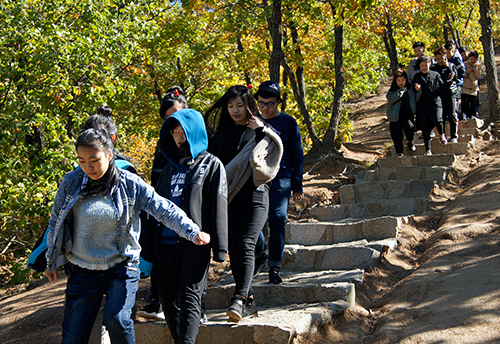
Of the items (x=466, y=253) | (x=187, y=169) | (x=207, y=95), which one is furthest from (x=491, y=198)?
(x=207, y=95)

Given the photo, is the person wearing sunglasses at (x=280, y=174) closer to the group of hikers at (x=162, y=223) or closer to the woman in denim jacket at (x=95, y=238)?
the group of hikers at (x=162, y=223)

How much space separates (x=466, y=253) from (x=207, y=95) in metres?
11.1

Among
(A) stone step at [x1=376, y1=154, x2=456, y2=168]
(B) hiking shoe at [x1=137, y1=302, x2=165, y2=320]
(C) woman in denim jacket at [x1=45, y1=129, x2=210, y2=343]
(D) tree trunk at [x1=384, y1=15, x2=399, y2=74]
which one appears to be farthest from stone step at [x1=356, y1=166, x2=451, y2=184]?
(D) tree trunk at [x1=384, y1=15, x2=399, y2=74]

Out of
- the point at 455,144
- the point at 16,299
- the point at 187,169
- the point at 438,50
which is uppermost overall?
the point at 438,50

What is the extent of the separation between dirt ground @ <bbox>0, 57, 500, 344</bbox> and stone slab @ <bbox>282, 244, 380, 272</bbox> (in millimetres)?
214

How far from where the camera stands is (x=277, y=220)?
178 inches

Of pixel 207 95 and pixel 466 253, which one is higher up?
pixel 207 95

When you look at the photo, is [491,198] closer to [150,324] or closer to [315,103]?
[150,324]

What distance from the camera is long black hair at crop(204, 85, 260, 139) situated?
4.11 metres

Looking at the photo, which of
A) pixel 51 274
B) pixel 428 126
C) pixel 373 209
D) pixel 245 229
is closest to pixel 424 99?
pixel 428 126

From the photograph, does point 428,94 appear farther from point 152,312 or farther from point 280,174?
point 152,312

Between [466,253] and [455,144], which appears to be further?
[455,144]

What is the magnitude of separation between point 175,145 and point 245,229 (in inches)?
37.1

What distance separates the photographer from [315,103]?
14.8 m
